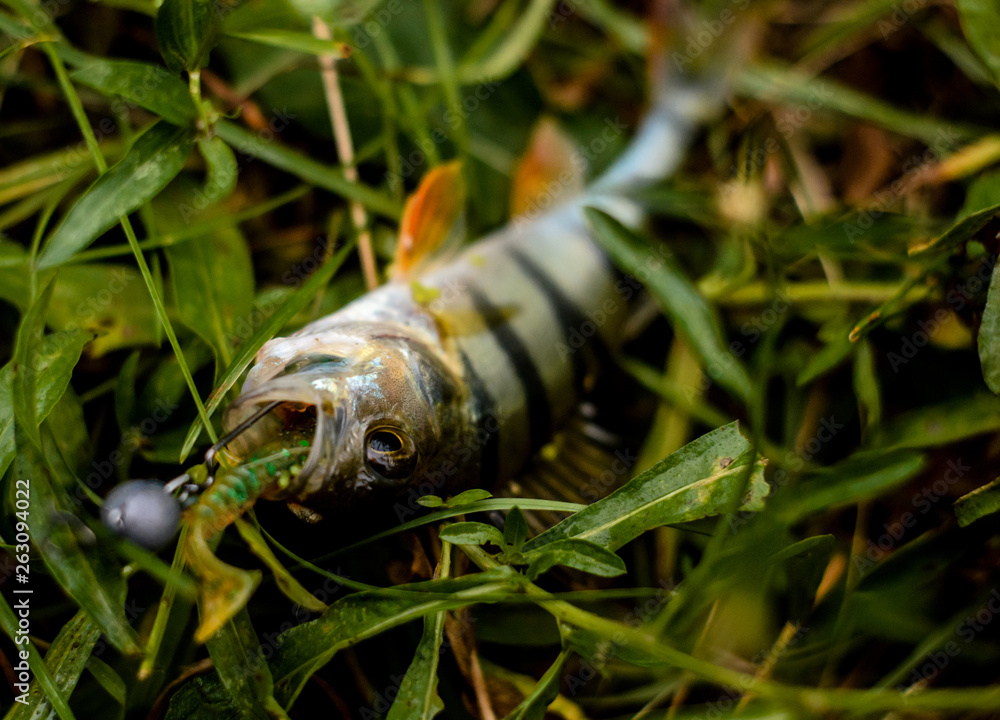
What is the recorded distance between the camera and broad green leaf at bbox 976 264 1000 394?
131cm

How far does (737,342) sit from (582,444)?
1.92 ft

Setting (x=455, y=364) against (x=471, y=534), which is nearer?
(x=471, y=534)

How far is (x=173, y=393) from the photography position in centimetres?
146

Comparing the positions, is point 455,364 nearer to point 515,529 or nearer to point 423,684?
point 515,529

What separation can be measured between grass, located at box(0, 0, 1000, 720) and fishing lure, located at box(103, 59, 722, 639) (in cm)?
8

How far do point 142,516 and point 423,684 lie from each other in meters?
0.51

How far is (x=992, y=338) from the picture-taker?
132 centimetres

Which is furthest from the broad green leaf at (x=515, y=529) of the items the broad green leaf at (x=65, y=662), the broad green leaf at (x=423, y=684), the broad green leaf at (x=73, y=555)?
the broad green leaf at (x=65, y=662)

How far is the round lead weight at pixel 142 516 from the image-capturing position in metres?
0.96

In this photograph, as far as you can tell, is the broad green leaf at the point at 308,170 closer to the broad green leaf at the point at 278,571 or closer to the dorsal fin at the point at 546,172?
the dorsal fin at the point at 546,172

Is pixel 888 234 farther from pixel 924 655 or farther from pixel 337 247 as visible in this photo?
pixel 337 247

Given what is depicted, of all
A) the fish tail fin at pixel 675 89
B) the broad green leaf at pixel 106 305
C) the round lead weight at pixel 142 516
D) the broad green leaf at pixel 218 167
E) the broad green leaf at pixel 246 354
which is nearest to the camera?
the round lead weight at pixel 142 516

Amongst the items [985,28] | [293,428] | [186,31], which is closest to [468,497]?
[293,428]

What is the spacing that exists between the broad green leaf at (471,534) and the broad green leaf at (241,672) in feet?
1.16
